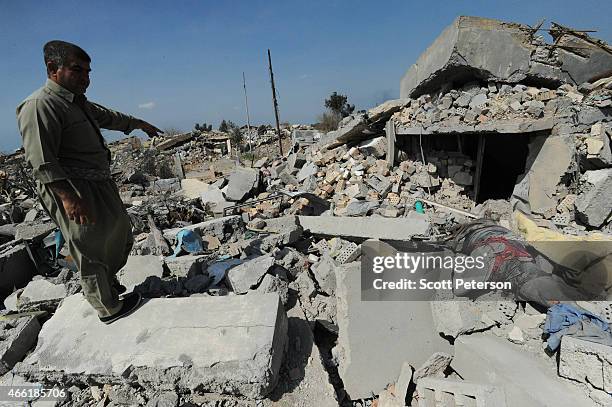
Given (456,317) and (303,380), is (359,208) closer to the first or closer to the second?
(456,317)

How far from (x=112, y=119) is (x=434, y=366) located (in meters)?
3.43

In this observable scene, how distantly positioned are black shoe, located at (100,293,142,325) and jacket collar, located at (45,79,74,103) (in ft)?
5.14

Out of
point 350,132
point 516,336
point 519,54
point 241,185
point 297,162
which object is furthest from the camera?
point 297,162

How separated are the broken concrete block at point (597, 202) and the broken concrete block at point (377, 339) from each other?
3.05 meters

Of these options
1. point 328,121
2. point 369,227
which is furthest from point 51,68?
point 328,121

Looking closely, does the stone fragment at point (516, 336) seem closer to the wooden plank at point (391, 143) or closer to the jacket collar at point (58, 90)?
the jacket collar at point (58, 90)

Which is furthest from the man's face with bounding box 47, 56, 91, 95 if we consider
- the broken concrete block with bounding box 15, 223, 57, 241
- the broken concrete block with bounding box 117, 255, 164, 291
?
the broken concrete block with bounding box 15, 223, 57, 241

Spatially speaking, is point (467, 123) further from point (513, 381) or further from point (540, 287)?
point (513, 381)

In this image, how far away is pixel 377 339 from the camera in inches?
106

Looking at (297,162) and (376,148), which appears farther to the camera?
(297,162)

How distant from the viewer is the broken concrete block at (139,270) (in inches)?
131

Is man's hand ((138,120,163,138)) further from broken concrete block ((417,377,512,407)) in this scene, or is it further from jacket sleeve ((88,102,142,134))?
broken concrete block ((417,377,512,407))

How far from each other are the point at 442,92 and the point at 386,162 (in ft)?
6.00

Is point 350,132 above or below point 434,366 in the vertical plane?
above
